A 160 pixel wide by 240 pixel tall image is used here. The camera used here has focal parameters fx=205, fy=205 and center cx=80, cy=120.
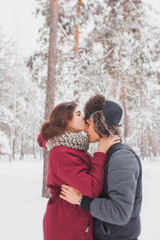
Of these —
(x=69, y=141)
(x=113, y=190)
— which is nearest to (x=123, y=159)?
(x=113, y=190)

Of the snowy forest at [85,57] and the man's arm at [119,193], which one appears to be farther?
Answer: the snowy forest at [85,57]

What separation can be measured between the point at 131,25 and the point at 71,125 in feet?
36.5

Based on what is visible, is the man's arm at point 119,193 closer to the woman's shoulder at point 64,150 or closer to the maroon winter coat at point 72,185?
the maroon winter coat at point 72,185

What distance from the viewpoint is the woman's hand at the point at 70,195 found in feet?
5.94

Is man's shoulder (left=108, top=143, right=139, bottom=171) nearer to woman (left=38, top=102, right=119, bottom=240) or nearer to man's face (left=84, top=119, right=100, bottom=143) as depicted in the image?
woman (left=38, top=102, right=119, bottom=240)

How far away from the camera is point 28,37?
24594mm

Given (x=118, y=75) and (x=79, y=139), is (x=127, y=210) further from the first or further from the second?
(x=118, y=75)

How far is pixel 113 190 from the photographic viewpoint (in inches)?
63.2

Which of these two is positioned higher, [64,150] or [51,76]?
[51,76]

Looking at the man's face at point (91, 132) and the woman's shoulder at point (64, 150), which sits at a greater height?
the man's face at point (91, 132)

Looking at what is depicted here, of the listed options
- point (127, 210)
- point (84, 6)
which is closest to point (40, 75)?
point (84, 6)

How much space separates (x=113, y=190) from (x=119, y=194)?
55mm

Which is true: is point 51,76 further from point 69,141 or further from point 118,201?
point 118,201

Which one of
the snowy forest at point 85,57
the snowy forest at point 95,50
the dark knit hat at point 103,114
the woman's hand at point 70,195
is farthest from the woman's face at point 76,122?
the snowy forest at point 95,50
